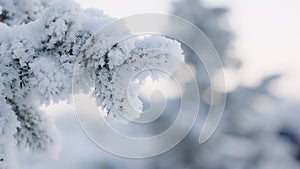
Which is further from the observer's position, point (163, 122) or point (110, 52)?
point (163, 122)

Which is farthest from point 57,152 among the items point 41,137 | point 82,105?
point 82,105

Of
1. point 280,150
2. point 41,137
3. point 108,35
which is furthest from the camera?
point 280,150

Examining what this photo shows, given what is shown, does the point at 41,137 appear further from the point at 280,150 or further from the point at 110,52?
the point at 280,150

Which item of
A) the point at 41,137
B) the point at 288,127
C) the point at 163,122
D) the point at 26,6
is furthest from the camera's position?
the point at 288,127

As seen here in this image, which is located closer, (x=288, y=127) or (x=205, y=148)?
(x=205, y=148)

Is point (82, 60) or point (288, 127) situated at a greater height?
point (288, 127)

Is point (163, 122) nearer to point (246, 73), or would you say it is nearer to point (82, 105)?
point (246, 73)

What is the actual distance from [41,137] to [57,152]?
123mm

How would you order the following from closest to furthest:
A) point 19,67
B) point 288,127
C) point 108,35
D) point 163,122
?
1. point 108,35
2. point 19,67
3. point 163,122
4. point 288,127

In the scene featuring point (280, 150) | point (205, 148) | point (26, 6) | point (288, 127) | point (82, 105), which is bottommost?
point (82, 105)

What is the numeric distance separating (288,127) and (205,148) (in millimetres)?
3748

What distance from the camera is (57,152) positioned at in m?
2.48

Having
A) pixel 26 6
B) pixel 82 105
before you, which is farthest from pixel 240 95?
pixel 82 105

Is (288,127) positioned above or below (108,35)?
above
